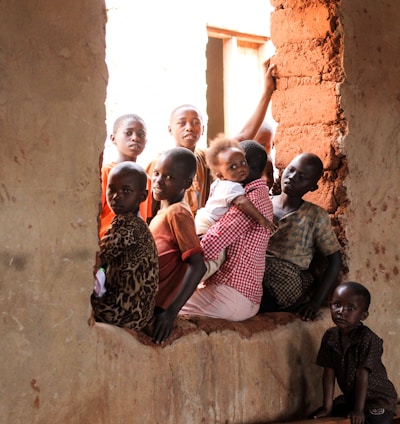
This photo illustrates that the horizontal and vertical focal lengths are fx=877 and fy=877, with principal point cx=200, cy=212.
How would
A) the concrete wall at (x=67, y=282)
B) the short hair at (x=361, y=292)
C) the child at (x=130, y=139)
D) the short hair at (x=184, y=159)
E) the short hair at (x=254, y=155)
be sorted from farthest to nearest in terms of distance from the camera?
1. the child at (x=130, y=139)
2. the short hair at (x=254, y=155)
3. the short hair at (x=361, y=292)
4. the short hair at (x=184, y=159)
5. the concrete wall at (x=67, y=282)

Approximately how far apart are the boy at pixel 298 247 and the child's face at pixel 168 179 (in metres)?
0.87

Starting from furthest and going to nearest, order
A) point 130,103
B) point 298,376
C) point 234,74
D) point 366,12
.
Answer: point 234,74, point 130,103, point 366,12, point 298,376

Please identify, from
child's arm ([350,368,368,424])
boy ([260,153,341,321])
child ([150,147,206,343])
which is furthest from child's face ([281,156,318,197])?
child's arm ([350,368,368,424])

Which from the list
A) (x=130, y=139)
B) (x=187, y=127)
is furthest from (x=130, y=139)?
(x=187, y=127)

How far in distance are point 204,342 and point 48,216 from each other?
106cm

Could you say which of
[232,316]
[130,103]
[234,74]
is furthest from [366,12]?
[234,74]

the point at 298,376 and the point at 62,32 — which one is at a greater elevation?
the point at 62,32

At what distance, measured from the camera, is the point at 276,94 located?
5273 millimetres

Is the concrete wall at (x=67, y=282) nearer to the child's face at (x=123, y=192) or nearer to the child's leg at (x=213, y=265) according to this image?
the child's face at (x=123, y=192)

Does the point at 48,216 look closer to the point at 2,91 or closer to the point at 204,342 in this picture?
the point at 2,91

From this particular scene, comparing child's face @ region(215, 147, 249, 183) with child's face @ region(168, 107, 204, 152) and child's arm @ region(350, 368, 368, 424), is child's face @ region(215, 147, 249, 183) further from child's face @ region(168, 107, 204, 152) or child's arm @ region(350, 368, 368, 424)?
child's arm @ region(350, 368, 368, 424)

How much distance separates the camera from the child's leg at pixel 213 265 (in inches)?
169

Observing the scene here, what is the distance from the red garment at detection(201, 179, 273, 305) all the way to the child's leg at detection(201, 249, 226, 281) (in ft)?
0.08

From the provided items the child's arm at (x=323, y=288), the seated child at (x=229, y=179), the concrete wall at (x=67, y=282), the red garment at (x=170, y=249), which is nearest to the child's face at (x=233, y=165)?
the seated child at (x=229, y=179)
